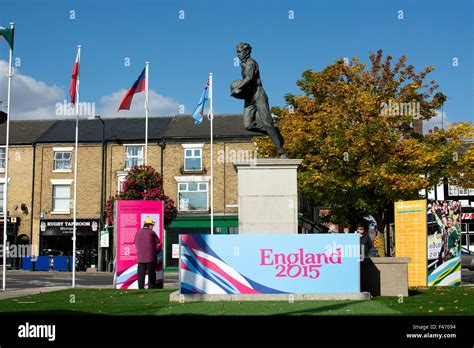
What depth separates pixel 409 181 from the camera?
29188 millimetres

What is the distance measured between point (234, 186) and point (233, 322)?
33609 mm

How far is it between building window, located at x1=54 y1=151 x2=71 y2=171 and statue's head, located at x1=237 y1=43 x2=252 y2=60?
32.0 meters

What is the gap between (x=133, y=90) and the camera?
2969 centimetres

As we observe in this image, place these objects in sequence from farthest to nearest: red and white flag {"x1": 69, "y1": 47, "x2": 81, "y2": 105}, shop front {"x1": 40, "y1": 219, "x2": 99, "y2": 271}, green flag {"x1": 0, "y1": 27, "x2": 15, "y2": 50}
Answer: shop front {"x1": 40, "y1": 219, "x2": 99, "y2": 271} < red and white flag {"x1": 69, "y1": 47, "x2": 81, "y2": 105} < green flag {"x1": 0, "y1": 27, "x2": 15, "y2": 50}

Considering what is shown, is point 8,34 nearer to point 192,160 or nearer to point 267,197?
point 267,197

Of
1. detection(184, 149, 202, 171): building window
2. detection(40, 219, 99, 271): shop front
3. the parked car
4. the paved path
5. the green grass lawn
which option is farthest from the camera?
detection(184, 149, 202, 171): building window

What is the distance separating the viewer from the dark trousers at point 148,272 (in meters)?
16.9

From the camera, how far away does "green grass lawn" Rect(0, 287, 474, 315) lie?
11.0m

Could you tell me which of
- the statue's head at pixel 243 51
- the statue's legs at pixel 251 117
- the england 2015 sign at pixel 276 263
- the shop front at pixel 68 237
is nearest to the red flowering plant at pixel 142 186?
the shop front at pixel 68 237

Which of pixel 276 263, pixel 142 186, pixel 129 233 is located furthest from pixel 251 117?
→ pixel 142 186

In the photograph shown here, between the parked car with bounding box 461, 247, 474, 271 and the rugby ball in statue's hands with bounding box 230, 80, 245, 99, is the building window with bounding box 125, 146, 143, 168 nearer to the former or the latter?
the parked car with bounding box 461, 247, 474, 271

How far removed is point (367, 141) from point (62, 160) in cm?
2446

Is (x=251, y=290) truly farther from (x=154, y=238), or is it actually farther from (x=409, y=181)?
(x=409, y=181)

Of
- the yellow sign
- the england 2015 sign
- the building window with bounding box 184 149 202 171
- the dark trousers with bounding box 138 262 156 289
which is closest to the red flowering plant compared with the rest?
the building window with bounding box 184 149 202 171
